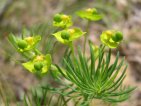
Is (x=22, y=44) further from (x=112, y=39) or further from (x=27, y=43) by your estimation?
(x=112, y=39)

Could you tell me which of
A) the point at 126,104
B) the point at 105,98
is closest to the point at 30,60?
the point at 105,98

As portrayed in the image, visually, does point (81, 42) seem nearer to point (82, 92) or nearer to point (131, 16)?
point (131, 16)

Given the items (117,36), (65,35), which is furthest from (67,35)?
(117,36)

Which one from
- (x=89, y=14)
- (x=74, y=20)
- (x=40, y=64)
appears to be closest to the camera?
(x=40, y=64)

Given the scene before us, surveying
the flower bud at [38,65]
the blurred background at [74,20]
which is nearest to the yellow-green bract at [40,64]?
the flower bud at [38,65]

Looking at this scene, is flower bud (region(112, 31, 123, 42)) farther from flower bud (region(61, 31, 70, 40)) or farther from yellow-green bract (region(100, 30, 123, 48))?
flower bud (region(61, 31, 70, 40))

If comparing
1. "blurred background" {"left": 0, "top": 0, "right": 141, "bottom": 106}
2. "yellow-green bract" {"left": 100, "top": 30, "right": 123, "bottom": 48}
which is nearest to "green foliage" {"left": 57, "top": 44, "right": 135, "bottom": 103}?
"yellow-green bract" {"left": 100, "top": 30, "right": 123, "bottom": 48}

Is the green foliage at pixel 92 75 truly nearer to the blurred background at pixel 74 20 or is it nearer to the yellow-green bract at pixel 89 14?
the yellow-green bract at pixel 89 14
